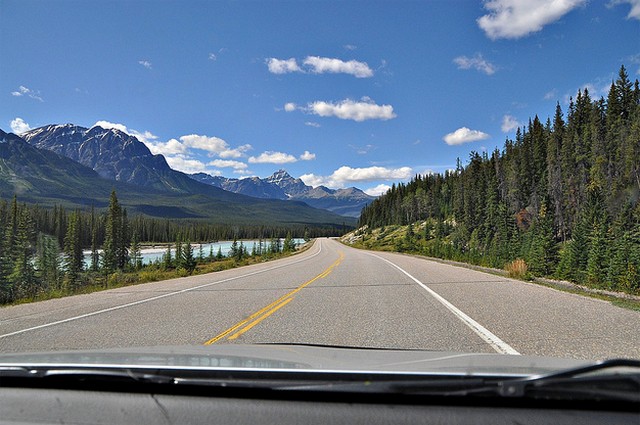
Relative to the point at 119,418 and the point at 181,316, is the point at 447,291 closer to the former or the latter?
→ the point at 181,316

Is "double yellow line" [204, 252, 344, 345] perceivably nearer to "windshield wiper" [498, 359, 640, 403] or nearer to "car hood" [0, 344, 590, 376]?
"car hood" [0, 344, 590, 376]

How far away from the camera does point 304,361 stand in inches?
112

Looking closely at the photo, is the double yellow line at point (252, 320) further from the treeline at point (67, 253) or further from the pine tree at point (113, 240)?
the pine tree at point (113, 240)

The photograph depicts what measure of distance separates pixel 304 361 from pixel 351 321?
15.2 feet

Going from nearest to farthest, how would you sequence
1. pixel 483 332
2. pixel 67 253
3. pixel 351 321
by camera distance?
1. pixel 483 332
2. pixel 351 321
3. pixel 67 253

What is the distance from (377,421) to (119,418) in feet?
4.65

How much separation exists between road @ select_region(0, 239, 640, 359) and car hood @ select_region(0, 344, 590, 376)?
2388 millimetres

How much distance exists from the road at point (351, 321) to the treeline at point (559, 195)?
2195cm

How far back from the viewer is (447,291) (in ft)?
38.1

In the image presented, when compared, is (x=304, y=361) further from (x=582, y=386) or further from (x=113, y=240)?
(x=113, y=240)

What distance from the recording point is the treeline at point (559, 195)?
36.4 m

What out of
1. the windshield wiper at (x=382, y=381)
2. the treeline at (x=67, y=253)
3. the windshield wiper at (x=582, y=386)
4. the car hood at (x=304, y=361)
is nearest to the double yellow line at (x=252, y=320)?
the car hood at (x=304, y=361)

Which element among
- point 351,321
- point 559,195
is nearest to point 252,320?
point 351,321

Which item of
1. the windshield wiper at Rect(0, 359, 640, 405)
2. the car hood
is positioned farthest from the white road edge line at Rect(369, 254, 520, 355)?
the windshield wiper at Rect(0, 359, 640, 405)
